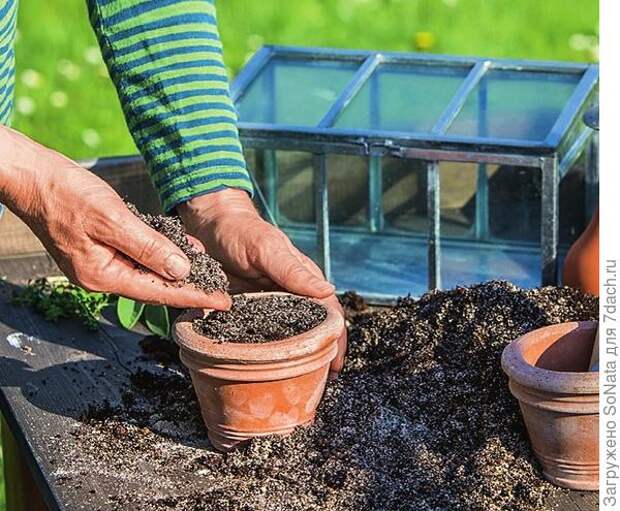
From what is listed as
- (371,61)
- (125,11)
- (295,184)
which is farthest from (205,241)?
(371,61)

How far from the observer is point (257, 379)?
6.36 ft

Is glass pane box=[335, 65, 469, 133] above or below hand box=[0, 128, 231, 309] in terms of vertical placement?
below

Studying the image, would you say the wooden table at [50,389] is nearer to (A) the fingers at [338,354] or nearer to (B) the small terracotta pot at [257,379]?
(B) the small terracotta pot at [257,379]

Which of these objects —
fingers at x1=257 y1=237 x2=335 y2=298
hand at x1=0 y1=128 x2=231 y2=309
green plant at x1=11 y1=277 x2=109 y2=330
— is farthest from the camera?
green plant at x1=11 y1=277 x2=109 y2=330

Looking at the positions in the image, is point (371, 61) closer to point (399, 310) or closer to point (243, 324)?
point (399, 310)

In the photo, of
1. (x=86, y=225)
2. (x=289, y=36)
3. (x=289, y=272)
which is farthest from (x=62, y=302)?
(x=289, y=36)

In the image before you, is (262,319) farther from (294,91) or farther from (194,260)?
(294,91)

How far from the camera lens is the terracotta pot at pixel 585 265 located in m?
2.38

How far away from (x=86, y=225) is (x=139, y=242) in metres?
0.08

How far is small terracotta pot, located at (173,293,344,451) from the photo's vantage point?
1.93 meters

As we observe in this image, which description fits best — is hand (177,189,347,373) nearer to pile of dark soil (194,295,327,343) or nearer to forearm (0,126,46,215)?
pile of dark soil (194,295,327,343)

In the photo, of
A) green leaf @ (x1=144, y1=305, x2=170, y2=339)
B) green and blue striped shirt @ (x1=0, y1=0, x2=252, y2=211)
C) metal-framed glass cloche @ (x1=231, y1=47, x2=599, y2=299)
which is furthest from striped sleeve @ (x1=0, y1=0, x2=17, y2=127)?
metal-framed glass cloche @ (x1=231, y1=47, x2=599, y2=299)

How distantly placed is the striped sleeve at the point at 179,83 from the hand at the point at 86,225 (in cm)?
40

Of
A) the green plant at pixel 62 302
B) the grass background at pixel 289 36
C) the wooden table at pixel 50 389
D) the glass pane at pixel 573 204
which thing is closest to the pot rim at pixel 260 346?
the wooden table at pixel 50 389
